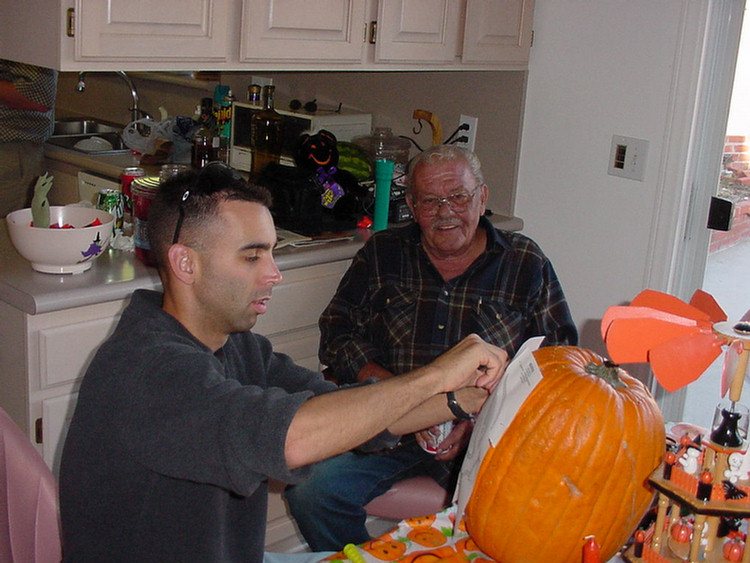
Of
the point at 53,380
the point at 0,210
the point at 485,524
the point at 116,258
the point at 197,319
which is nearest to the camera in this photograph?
the point at 485,524

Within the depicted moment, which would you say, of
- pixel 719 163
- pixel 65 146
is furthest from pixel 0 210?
pixel 719 163

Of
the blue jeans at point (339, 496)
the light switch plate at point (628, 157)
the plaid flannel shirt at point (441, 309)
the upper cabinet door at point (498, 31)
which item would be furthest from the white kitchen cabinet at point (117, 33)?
the light switch plate at point (628, 157)

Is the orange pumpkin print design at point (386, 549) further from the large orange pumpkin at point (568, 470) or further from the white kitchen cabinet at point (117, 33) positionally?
the white kitchen cabinet at point (117, 33)

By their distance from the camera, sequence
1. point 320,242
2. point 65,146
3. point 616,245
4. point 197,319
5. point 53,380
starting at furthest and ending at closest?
point 65,146 → point 616,245 → point 320,242 → point 53,380 → point 197,319

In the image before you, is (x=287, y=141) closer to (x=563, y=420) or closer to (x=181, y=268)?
(x=181, y=268)

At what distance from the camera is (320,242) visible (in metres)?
2.41

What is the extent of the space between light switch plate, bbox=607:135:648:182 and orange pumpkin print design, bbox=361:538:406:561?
63.6 inches

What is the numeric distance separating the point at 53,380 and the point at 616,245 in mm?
1630

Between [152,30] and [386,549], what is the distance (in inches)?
48.7

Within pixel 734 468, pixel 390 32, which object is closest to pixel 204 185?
pixel 734 468

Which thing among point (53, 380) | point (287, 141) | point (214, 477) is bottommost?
point (53, 380)

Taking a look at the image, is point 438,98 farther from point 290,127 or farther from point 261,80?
point 261,80

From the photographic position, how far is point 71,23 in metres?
1.76

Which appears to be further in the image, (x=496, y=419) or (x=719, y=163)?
(x=719, y=163)
